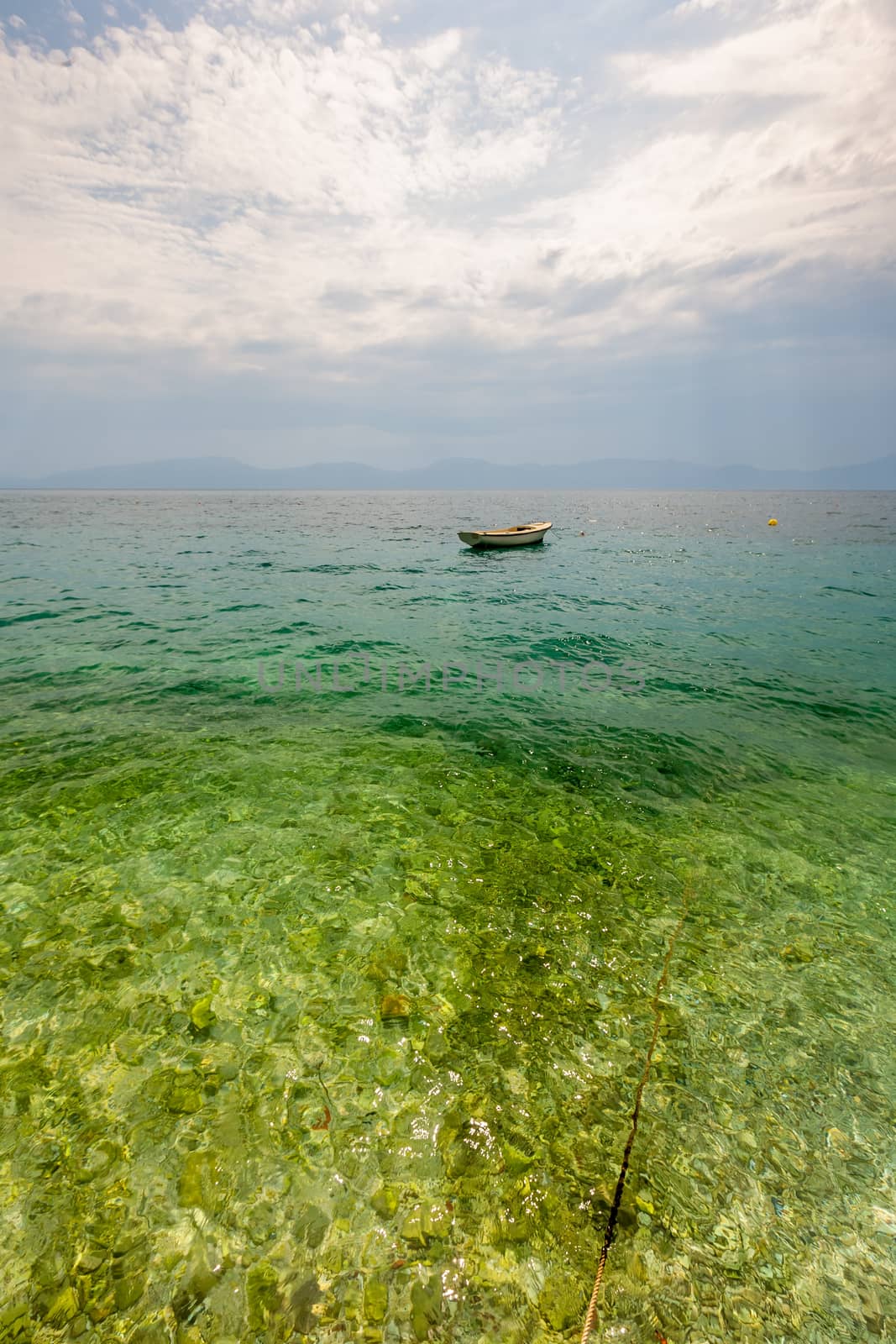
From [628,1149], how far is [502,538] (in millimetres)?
47118

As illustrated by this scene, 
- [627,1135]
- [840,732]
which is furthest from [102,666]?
[840,732]

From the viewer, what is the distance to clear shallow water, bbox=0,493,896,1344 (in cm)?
369

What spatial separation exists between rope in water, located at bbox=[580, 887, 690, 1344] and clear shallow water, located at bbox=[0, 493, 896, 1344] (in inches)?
2.8

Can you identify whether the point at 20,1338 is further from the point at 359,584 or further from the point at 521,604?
the point at 359,584

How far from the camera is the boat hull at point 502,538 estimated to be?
155 ft

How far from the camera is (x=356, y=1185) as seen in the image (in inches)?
164

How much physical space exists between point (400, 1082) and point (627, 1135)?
2.00 meters

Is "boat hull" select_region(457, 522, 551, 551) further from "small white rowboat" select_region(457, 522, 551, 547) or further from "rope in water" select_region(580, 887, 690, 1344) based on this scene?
"rope in water" select_region(580, 887, 690, 1344)

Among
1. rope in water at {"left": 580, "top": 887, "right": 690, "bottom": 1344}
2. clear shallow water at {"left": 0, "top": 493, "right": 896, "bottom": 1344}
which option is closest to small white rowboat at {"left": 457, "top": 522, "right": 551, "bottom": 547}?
clear shallow water at {"left": 0, "top": 493, "right": 896, "bottom": 1344}

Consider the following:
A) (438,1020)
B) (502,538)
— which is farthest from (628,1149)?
(502,538)

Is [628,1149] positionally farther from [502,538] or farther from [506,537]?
[506,537]

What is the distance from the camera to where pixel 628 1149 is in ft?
14.5

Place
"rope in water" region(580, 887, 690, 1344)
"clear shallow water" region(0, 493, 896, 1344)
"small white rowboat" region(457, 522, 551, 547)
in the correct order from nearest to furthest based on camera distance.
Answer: "rope in water" region(580, 887, 690, 1344)
"clear shallow water" region(0, 493, 896, 1344)
"small white rowboat" region(457, 522, 551, 547)

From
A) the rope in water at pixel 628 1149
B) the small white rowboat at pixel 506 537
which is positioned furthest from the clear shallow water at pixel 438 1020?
the small white rowboat at pixel 506 537
